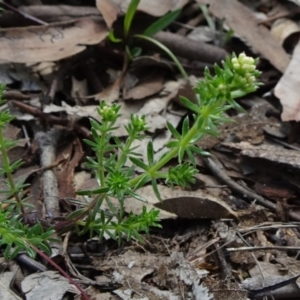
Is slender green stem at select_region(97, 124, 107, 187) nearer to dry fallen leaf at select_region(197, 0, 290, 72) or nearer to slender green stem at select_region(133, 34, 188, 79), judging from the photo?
slender green stem at select_region(133, 34, 188, 79)

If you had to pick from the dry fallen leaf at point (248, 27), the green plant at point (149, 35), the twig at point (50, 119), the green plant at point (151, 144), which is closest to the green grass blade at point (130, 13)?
the green plant at point (149, 35)

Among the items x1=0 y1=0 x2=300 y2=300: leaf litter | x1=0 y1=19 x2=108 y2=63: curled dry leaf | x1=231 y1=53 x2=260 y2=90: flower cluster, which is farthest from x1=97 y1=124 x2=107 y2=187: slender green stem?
x1=0 y1=19 x2=108 y2=63: curled dry leaf

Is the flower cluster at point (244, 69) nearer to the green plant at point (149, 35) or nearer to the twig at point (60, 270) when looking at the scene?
the twig at point (60, 270)

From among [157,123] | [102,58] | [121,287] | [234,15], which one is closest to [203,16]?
[234,15]

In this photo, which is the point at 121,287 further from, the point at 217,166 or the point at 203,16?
the point at 203,16

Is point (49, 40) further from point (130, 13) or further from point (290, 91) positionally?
point (290, 91)

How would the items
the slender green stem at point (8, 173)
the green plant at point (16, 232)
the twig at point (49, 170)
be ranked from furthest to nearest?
the twig at point (49, 170)
the slender green stem at point (8, 173)
the green plant at point (16, 232)
